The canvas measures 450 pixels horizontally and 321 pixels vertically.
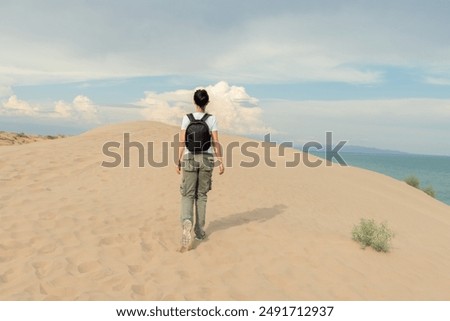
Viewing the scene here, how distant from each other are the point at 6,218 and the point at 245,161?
38.7 feet

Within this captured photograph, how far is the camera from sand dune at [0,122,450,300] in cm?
512

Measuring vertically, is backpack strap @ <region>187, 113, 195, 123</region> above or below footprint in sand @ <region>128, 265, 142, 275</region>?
above

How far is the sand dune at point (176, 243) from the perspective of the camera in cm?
512

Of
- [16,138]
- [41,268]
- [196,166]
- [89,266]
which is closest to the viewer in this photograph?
[41,268]

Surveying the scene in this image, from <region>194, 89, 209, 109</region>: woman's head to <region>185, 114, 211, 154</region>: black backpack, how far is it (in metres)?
0.20

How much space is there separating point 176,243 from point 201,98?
2693 mm

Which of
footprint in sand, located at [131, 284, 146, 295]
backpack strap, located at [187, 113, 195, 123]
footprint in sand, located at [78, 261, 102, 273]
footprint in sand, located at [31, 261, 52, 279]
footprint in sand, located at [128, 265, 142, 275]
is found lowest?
footprint in sand, located at [131, 284, 146, 295]

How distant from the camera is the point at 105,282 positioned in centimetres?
504

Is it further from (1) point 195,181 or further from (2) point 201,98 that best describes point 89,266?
(2) point 201,98

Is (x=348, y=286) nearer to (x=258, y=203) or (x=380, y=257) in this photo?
(x=380, y=257)

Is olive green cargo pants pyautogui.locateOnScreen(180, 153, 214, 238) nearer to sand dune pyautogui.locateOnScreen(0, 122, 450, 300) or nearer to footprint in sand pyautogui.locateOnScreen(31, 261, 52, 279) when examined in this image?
sand dune pyautogui.locateOnScreen(0, 122, 450, 300)

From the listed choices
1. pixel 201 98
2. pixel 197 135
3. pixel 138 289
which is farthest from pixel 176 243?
pixel 201 98

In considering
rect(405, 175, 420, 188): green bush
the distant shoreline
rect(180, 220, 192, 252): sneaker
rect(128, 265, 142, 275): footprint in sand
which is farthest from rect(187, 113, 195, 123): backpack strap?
the distant shoreline

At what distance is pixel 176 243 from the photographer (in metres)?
6.87
